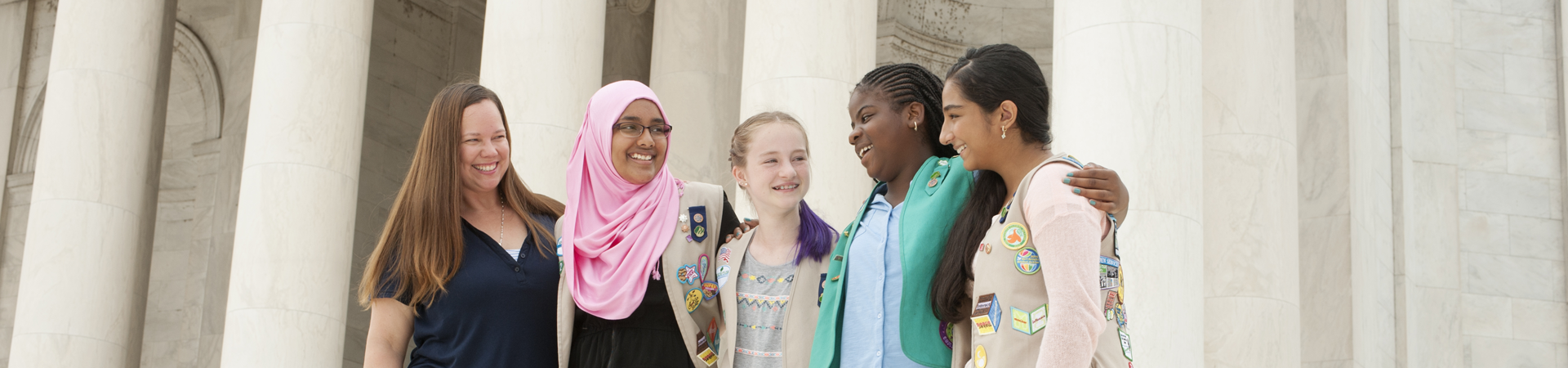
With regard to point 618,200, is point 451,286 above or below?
below

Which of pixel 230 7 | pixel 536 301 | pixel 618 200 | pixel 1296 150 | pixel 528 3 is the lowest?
pixel 536 301

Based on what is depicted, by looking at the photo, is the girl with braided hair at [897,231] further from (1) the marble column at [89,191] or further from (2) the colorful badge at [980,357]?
(1) the marble column at [89,191]

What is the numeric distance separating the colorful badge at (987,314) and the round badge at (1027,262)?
12 centimetres

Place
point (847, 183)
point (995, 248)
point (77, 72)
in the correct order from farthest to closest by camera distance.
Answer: point (77, 72), point (847, 183), point (995, 248)

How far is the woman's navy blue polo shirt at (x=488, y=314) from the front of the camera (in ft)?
17.6

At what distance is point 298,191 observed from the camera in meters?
13.1

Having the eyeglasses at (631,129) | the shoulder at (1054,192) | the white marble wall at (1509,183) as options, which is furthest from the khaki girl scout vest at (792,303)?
the white marble wall at (1509,183)

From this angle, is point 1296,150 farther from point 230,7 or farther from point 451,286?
point 230,7

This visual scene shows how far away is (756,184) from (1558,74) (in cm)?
1363

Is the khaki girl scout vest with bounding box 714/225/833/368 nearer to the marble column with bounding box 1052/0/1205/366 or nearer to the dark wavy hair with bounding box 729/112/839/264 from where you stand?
the dark wavy hair with bounding box 729/112/839/264

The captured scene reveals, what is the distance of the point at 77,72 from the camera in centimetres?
1546

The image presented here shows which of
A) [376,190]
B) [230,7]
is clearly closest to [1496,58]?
[376,190]

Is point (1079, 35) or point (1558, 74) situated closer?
point (1079, 35)

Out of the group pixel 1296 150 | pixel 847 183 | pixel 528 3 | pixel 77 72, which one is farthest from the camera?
pixel 77 72
